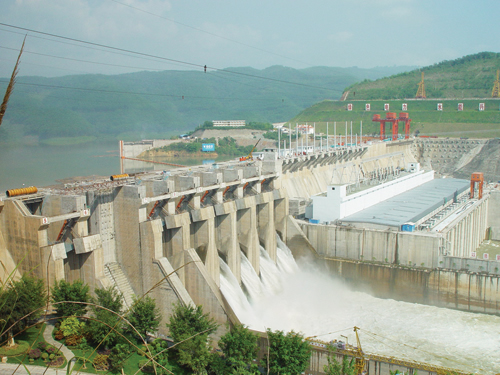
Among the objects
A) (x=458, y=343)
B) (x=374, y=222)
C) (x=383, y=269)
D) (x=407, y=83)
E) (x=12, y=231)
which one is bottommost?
(x=458, y=343)

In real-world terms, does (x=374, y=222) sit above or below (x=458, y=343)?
above

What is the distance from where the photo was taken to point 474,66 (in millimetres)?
102062

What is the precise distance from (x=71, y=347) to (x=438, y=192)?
3342cm

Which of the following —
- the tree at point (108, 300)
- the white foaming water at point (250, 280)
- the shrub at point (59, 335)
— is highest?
the tree at point (108, 300)

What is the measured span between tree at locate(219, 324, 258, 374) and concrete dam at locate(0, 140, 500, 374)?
8.87 ft

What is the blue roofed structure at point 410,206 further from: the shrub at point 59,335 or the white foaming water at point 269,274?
the shrub at point 59,335

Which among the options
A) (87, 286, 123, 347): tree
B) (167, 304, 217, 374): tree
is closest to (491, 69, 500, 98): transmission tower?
(167, 304, 217, 374): tree

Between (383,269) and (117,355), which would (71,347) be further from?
(383,269)

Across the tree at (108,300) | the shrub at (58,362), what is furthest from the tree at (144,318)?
the shrub at (58,362)

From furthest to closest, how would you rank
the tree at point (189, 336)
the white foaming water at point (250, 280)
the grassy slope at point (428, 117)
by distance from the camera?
1. the grassy slope at point (428, 117)
2. the white foaming water at point (250, 280)
3. the tree at point (189, 336)

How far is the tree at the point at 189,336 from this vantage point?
642 inches

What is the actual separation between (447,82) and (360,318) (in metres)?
87.9

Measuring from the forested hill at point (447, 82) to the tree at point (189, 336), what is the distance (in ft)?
287

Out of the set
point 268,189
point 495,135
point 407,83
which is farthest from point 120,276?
point 407,83
